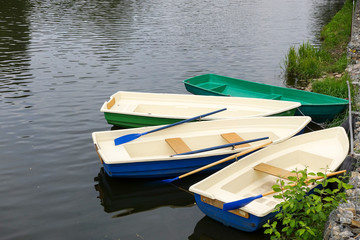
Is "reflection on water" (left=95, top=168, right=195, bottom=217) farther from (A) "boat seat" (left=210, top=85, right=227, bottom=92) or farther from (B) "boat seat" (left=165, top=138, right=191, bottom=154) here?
(A) "boat seat" (left=210, top=85, right=227, bottom=92)

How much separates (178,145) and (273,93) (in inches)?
204

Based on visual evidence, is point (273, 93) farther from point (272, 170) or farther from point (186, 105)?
point (272, 170)

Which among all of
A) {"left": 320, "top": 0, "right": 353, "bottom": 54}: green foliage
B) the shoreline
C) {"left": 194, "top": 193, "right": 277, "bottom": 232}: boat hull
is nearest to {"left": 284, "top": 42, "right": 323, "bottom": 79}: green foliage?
{"left": 320, "top": 0, "right": 353, "bottom": 54}: green foliage

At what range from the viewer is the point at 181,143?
30.5 ft

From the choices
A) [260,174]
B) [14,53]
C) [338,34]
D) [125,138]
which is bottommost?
[260,174]

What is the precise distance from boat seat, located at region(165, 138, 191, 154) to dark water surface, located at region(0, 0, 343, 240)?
0.71 metres

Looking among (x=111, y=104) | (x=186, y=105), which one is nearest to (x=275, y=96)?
(x=186, y=105)

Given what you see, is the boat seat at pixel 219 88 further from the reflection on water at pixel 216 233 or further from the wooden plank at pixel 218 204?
the wooden plank at pixel 218 204

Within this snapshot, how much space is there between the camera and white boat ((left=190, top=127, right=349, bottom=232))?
6.62 meters

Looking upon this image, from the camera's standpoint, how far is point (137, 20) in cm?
2775

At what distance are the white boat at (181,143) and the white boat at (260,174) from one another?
0.48m

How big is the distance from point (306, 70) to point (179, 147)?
8905 mm

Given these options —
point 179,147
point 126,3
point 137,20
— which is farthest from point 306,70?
point 126,3

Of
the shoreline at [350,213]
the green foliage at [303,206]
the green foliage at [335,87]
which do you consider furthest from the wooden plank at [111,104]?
the green foliage at [335,87]
